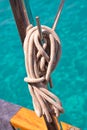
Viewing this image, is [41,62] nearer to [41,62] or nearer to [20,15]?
[41,62]

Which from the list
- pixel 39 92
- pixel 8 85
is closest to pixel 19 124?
pixel 39 92

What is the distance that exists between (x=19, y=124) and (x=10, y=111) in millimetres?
249

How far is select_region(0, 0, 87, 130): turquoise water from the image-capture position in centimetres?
357

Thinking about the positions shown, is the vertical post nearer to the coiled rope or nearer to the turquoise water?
the coiled rope

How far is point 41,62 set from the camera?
42.1 inches

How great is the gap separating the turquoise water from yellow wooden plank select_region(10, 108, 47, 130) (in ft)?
5.35

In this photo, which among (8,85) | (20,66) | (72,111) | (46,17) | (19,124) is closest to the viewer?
(19,124)

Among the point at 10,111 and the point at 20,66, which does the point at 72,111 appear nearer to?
the point at 20,66

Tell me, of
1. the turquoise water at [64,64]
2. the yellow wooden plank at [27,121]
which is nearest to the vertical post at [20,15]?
the yellow wooden plank at [27,121]

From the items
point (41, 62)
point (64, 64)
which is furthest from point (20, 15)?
point (64, 64)

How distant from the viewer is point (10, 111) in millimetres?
1872

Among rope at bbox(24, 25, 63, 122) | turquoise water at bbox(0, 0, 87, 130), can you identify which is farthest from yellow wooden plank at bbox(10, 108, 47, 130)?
turquoise water at bbox(0, 0, 87, 130)

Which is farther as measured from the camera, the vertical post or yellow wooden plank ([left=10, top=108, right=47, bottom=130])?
yellow wooden plank ([left=10, top=108, right=47, bottom=130])

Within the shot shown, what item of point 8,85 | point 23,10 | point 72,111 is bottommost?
point 72,111
